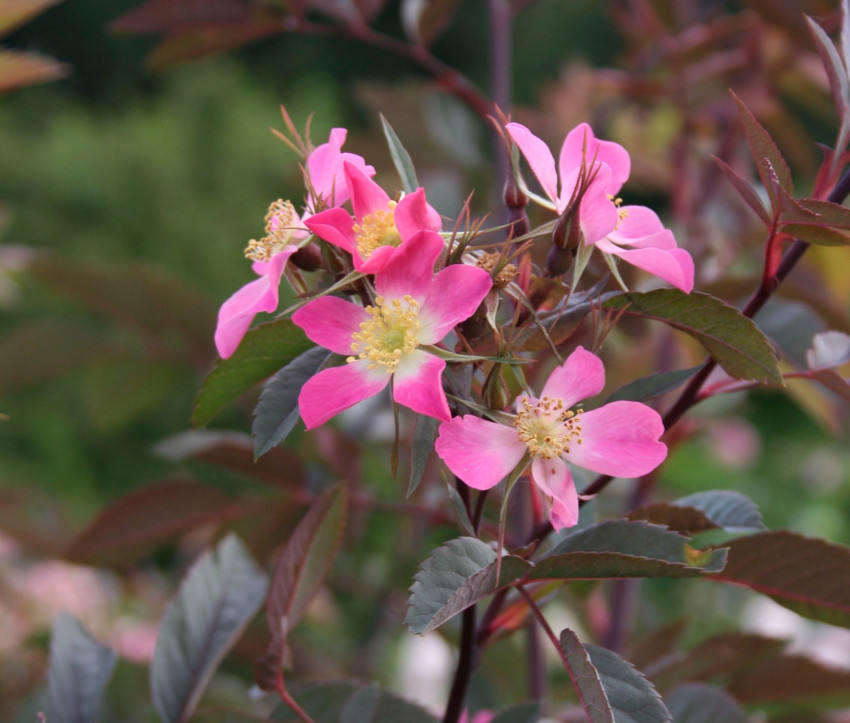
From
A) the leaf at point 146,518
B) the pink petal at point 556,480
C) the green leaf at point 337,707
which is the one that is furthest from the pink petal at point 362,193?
the leaf at point 146,518

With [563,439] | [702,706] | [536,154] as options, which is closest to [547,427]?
[563,439]

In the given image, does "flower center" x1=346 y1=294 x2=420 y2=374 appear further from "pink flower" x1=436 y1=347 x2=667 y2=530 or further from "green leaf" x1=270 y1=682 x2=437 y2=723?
"green leaf" x1=270 y1=682 x2=437 y2=723

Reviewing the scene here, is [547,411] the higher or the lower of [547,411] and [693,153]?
the higher

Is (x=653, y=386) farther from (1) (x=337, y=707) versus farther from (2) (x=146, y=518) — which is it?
(2) (x=146, y=518)

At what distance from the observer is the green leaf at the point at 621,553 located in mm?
272

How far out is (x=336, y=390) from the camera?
28 cm

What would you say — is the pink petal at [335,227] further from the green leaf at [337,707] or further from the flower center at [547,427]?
the green leaf at [337,707]

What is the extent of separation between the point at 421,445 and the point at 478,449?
0.8 inches

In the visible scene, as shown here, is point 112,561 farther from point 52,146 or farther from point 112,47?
point 112,47

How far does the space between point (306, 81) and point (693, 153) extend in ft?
13.4

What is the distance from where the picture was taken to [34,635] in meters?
0.75

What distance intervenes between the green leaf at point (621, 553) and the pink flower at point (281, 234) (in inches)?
5.6

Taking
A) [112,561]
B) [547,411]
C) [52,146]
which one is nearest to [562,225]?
[547,411]

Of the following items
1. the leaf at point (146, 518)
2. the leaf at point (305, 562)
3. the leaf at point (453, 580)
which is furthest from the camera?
the leaf at point (146, 518)
